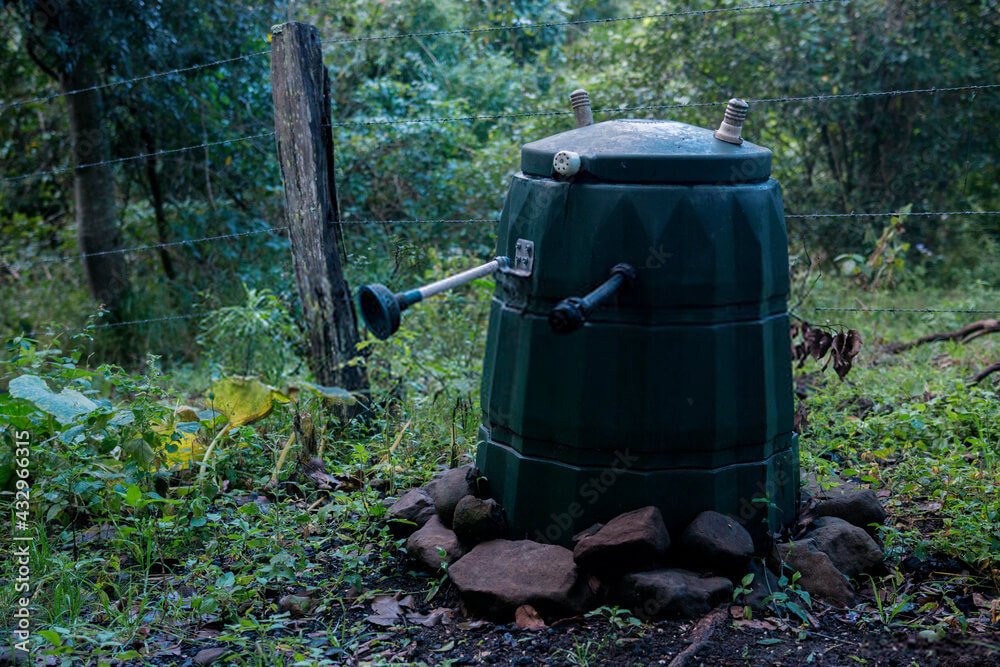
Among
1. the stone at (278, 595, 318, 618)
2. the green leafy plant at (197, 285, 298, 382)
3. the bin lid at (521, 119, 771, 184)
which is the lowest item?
the stone at (278, 595, 318, 618)

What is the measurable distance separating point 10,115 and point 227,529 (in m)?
5.40

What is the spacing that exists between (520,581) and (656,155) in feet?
3.99

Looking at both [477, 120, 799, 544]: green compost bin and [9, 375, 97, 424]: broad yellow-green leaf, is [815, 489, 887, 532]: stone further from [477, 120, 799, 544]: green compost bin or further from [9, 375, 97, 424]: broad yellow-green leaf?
[9, 375, 97, 424]: broad yellow-green leaf

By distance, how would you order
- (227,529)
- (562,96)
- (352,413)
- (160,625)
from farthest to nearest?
1. (562,96)
2. (352,413)
3. (227,529)
4. (160,625)

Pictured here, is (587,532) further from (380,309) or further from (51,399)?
(51,399)

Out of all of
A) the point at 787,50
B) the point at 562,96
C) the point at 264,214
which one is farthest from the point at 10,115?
the point at 787,50

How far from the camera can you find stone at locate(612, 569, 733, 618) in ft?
7.95

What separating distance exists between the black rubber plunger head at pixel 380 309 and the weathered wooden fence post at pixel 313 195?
5.58 feet

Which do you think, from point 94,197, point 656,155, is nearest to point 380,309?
point 656,155

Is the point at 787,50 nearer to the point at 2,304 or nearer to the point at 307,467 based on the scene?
the point at 307,467

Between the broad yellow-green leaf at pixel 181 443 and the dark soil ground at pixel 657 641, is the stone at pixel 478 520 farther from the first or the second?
the broad yellow-green leaf at pixel 181 443

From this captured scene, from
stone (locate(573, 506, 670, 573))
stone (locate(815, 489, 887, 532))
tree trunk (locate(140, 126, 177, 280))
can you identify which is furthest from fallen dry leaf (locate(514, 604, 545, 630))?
tree trunk (locate(140, 126, 177, 280))

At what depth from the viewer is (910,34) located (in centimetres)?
665

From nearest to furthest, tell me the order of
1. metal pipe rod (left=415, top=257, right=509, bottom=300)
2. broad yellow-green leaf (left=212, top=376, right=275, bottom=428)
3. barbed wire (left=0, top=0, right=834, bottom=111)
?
1. metal pipe rod (left=415, top=257, right=509, bottom=300)
2. broad yellow-green leaf (left=212, top=376, right=275, bottom=428)
3. barbed wire (left=0, top=0, right=834, bottom=111)
